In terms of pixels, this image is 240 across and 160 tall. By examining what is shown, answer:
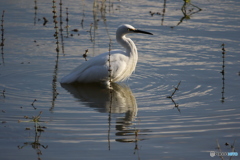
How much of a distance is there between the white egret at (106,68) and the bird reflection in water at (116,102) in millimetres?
172

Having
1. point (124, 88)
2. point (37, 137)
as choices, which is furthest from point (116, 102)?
point (37, 137)

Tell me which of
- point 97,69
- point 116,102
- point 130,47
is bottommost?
point 116,102

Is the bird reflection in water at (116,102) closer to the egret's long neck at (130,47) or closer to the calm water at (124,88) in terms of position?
the calm water at (124,88)

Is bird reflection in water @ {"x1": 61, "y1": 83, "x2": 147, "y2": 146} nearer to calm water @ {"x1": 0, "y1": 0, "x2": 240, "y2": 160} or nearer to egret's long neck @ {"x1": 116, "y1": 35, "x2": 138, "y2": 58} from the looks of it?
calm water @ {"x1": 0, "y1": 0, "x2": 240, "y2": 160}

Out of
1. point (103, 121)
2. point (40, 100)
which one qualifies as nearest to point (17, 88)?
point (40, 100)

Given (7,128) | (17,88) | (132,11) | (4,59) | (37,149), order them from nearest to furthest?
(37,149) < (7,128) < (17,88) < (4,59) < (132,11)

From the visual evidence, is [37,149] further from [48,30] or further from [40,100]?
[48,30]

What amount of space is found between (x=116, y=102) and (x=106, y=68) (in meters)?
0.97

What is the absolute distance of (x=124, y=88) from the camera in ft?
28.8

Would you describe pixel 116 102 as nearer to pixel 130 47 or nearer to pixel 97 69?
pixel 97 69

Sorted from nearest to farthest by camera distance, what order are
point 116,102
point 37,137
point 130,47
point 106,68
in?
point 37,137
point 116,102
point 106,68
point 130,47

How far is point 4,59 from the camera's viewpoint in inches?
387

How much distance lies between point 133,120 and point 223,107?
162 centimetres

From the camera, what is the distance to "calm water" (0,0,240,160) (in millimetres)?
5988
